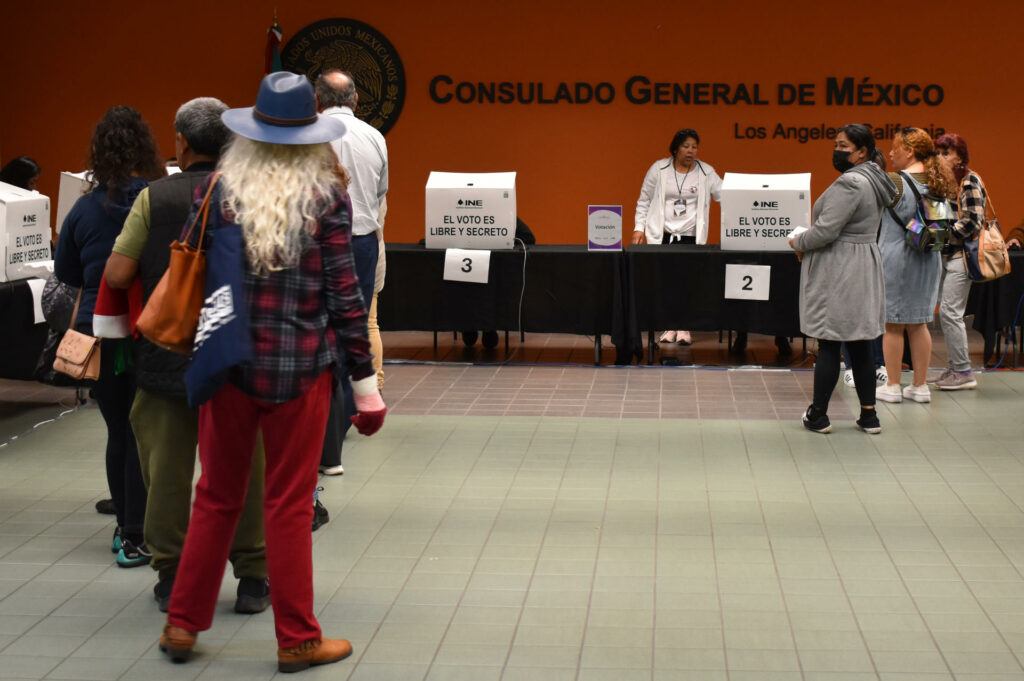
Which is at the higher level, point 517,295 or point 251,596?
point 517,295

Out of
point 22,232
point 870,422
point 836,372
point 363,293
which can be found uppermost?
point 22,232

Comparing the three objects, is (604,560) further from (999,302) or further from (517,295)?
(999,302)

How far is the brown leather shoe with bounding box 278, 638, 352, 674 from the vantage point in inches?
122

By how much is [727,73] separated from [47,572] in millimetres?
7451

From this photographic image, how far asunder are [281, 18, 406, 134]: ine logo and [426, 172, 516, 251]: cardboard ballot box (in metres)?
2.68

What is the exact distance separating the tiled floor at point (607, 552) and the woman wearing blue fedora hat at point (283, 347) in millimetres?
318

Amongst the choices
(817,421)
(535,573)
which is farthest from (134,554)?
(817,421)

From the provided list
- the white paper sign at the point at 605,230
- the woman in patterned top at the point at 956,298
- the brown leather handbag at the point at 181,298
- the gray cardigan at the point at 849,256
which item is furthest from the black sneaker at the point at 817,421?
the brown leather handbag at the point at 181,298

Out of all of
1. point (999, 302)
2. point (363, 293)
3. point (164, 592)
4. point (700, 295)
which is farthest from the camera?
point (700, 295)

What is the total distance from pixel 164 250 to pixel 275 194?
540mm

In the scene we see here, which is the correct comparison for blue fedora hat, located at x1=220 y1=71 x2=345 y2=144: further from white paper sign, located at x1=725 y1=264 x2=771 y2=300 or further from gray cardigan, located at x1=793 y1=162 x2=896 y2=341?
white paper sign, located at x1=725 y1=264 x2=771 y2=300

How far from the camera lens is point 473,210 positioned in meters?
7.69

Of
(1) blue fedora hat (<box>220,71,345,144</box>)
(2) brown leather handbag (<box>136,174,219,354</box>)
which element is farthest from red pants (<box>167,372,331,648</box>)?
(1) blue fedora hat (<box>220,71,345,144</box>)

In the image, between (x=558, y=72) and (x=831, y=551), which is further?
(x=558, y=72)
